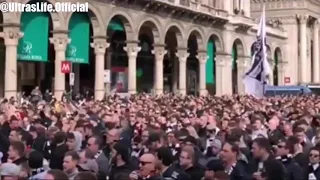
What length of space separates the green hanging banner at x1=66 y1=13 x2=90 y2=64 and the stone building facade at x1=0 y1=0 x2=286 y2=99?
47cm

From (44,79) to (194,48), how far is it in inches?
571

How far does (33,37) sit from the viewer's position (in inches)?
1179

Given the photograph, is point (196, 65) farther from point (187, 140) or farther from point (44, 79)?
point (187, 140)

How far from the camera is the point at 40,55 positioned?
30031 mm

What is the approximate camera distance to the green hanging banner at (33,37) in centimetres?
2962

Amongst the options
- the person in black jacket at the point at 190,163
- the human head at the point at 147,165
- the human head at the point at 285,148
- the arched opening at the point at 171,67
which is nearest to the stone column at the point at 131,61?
the arched opening at the point at 171,67

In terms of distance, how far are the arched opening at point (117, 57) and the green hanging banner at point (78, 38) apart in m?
3.07

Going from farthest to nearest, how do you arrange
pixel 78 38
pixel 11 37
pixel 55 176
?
pixel 78 38
pixel 11 37
pixel 55 176

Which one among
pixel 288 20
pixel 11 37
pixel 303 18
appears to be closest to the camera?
pixel 11 37

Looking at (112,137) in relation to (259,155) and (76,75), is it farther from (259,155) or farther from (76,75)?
(76,75)

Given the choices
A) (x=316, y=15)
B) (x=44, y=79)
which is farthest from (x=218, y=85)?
(x=316, y=15)

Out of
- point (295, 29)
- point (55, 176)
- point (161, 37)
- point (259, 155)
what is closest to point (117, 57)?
point (161, 37)

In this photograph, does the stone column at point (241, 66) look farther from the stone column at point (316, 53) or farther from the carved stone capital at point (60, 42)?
the carved stone capital at point (60, 42)

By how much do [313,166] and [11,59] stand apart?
860 inches
